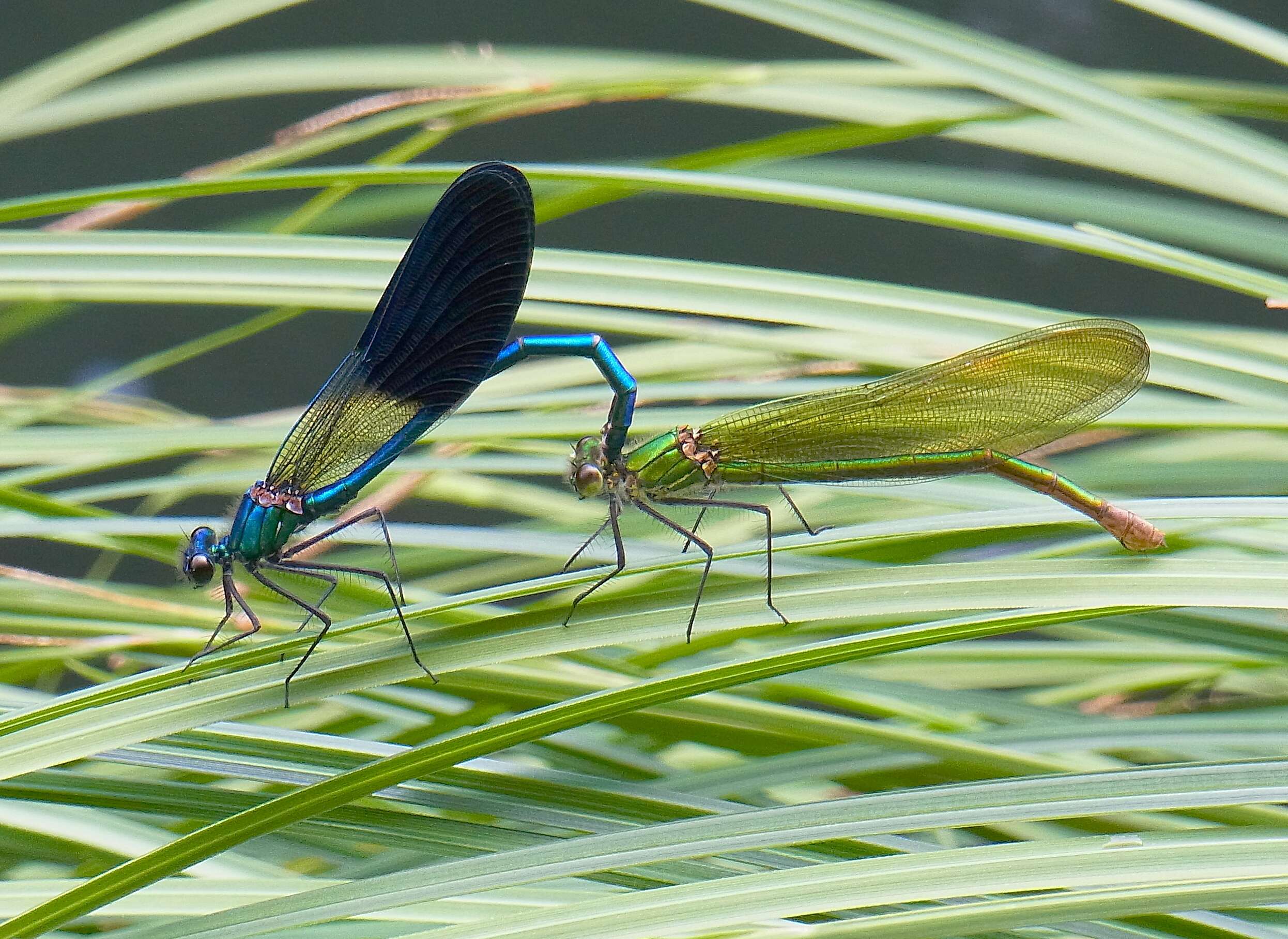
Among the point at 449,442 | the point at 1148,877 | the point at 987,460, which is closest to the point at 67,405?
the point at 449,442

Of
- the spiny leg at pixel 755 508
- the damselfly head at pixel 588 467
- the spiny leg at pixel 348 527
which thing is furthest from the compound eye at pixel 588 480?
the spiny leg at pixel 348 527

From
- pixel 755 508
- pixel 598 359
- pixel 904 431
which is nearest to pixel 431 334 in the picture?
pixel 598 359

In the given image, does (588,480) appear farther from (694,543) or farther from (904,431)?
(904,431)

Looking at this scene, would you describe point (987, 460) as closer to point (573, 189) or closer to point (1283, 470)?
point (1283, 470)

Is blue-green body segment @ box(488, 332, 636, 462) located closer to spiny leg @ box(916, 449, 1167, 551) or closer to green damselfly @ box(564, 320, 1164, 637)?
green damselfly @ box(564, 320, 1164, 637)

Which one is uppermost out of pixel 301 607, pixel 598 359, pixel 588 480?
pixel 598 359

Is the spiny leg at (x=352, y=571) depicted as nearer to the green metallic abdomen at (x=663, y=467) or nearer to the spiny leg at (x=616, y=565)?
the spiny leg at (x=616, y=565)
